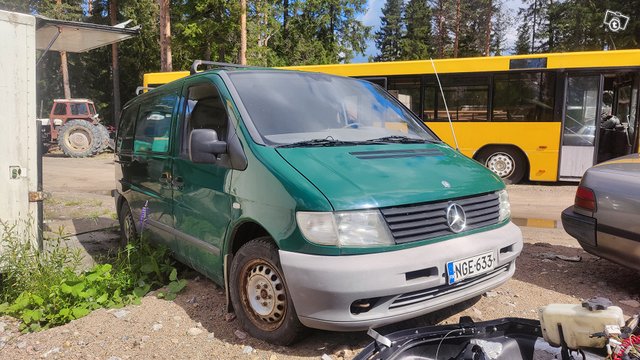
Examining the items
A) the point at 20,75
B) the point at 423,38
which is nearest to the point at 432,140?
the point at 20,75

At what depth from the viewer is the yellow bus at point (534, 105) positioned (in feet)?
34.5

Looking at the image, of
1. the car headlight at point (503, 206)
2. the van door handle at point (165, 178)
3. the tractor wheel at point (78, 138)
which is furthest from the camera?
the tractor wheel at point (78, 138)

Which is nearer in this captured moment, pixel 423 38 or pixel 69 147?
pixel 69 147

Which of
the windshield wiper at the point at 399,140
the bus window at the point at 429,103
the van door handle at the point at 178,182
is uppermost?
the bus window at the point at 429,103

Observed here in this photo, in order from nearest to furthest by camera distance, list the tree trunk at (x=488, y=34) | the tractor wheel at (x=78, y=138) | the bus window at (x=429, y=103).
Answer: the bus window at (x=429, y=103), the tractor wheel at (x=78, y=138), the tree trunk at (x=488, y=34)

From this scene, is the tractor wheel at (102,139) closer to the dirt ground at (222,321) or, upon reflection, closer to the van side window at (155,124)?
the dirt ground at (222,321)

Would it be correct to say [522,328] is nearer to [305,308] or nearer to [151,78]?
[305,308]

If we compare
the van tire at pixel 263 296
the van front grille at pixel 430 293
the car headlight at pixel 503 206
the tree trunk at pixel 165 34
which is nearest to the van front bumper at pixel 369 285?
the van front grille at pixel 430 293

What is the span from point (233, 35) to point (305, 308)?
80.0 feet

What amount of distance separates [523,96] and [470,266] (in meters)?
9.37

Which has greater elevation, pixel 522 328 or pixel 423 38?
pixel 423 38

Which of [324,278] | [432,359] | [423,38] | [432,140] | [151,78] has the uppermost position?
[423,38]

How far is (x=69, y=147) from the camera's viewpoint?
61.3ft

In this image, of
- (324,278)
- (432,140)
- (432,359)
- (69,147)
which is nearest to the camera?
(432,359)
